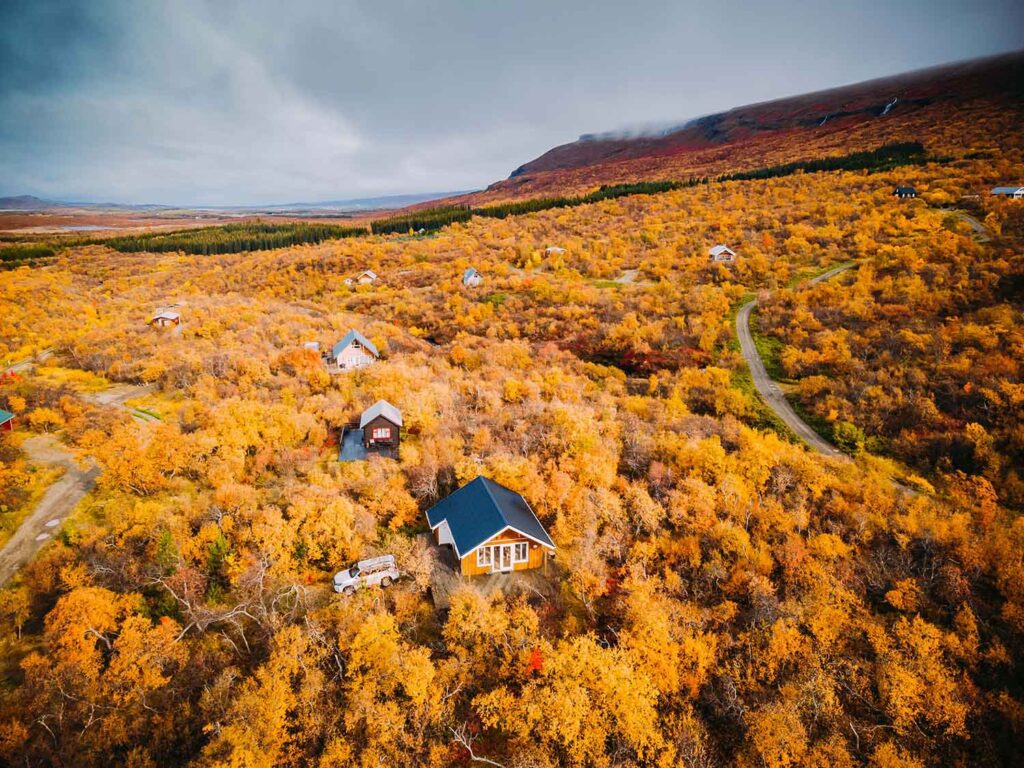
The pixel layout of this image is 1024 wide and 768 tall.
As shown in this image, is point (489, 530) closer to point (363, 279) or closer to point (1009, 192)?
point (363, 279)

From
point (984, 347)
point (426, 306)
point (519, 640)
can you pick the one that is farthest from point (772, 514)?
point (426, 306)

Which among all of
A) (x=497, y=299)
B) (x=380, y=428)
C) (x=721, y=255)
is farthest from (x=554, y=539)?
(x=721, y=255)

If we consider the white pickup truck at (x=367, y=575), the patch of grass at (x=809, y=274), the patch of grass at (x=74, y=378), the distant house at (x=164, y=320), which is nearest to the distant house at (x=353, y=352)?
the patch of grass at (x=74, y=378)

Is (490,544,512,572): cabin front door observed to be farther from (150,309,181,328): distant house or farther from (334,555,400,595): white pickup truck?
(150,309,181,328): distant house

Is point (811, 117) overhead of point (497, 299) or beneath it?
overhead

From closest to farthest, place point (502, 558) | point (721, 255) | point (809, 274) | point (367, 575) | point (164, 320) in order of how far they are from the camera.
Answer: point (367, 575) < point (502, 558) < point (164, 320) < point (809, 274) < point (721, 255)

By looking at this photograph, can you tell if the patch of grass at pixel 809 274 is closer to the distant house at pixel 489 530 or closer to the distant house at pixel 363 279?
the distant house at pixel 489 530

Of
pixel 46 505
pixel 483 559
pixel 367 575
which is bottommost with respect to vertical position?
pixel 483 559

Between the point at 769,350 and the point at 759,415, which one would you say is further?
the point at 769,350
